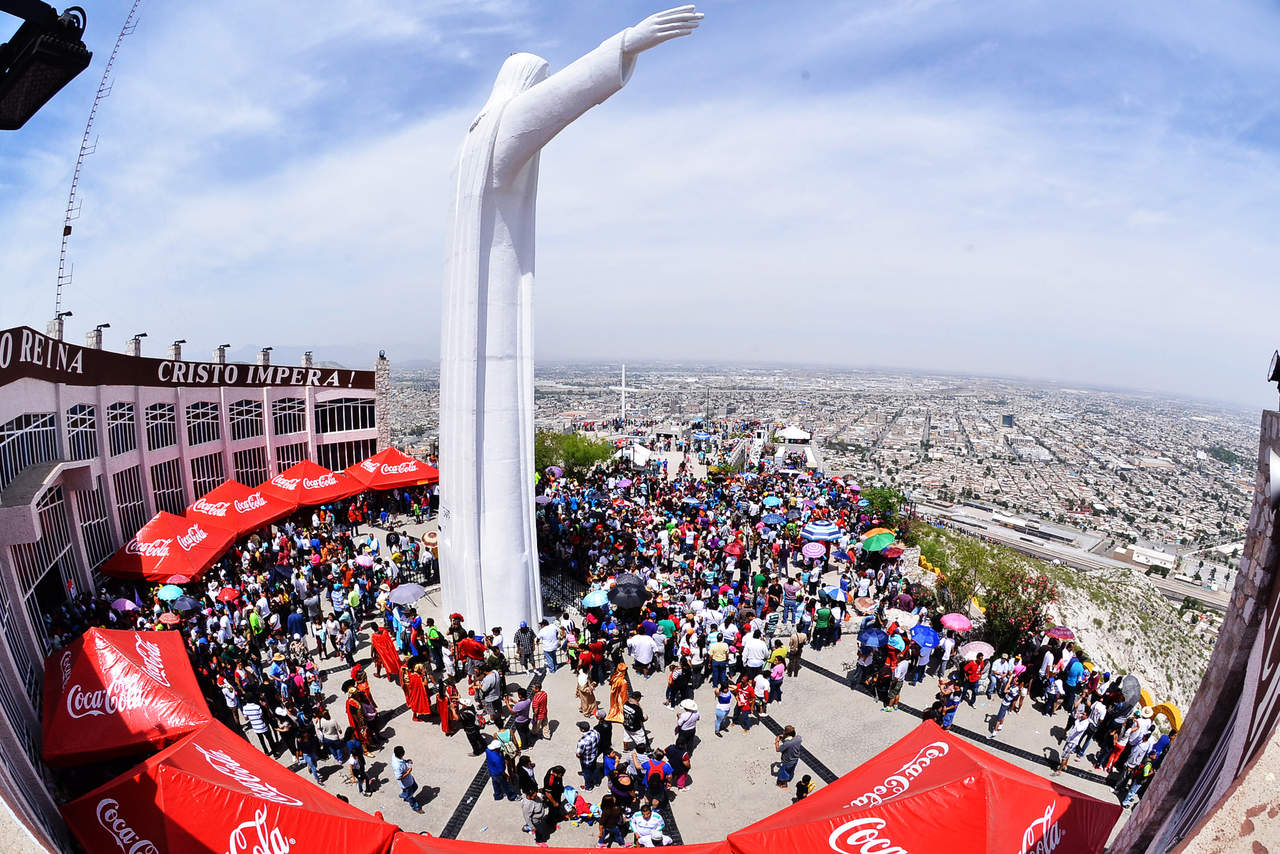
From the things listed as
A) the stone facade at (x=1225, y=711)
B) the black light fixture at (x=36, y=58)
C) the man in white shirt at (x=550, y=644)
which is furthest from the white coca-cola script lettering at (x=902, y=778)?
the black light fixture at (x=36, y=58)

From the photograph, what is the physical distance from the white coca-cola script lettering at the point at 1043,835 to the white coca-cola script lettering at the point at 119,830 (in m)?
8.44

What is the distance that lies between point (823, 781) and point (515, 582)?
731 cm

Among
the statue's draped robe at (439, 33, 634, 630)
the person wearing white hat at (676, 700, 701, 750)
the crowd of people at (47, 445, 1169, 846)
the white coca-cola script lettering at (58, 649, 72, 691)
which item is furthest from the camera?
the statue's draped robe at (439, 33, 634, 630)

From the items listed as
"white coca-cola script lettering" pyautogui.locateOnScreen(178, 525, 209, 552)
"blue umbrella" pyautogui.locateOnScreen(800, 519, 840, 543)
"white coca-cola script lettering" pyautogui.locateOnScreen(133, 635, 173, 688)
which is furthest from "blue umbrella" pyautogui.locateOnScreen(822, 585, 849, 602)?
"white coca-cola script lettering" pyautogui.locateOnScreen(178, 525, 209, 552)

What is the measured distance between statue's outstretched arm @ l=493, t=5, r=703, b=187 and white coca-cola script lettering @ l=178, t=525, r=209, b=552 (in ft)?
39.6

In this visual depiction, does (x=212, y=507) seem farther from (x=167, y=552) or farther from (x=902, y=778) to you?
(x=902, y=778)

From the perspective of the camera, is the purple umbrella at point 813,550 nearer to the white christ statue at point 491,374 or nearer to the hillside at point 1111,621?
the hillside at point 1111,621

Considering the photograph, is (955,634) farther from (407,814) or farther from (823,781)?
(407,814)

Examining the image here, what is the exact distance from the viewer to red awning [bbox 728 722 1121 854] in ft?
19.9

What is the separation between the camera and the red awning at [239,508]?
1781 centimetres

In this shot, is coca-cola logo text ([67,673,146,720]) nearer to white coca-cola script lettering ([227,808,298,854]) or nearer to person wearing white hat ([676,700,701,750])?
white coca-cola script lettering ([227,808,298,854])

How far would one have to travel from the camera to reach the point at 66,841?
670 cm

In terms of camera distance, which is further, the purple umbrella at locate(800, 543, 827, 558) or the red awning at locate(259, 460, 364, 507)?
the red awning at locate(259, 460, 364, 507)

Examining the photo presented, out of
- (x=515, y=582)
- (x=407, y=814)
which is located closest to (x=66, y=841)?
(x=407, y=814)
